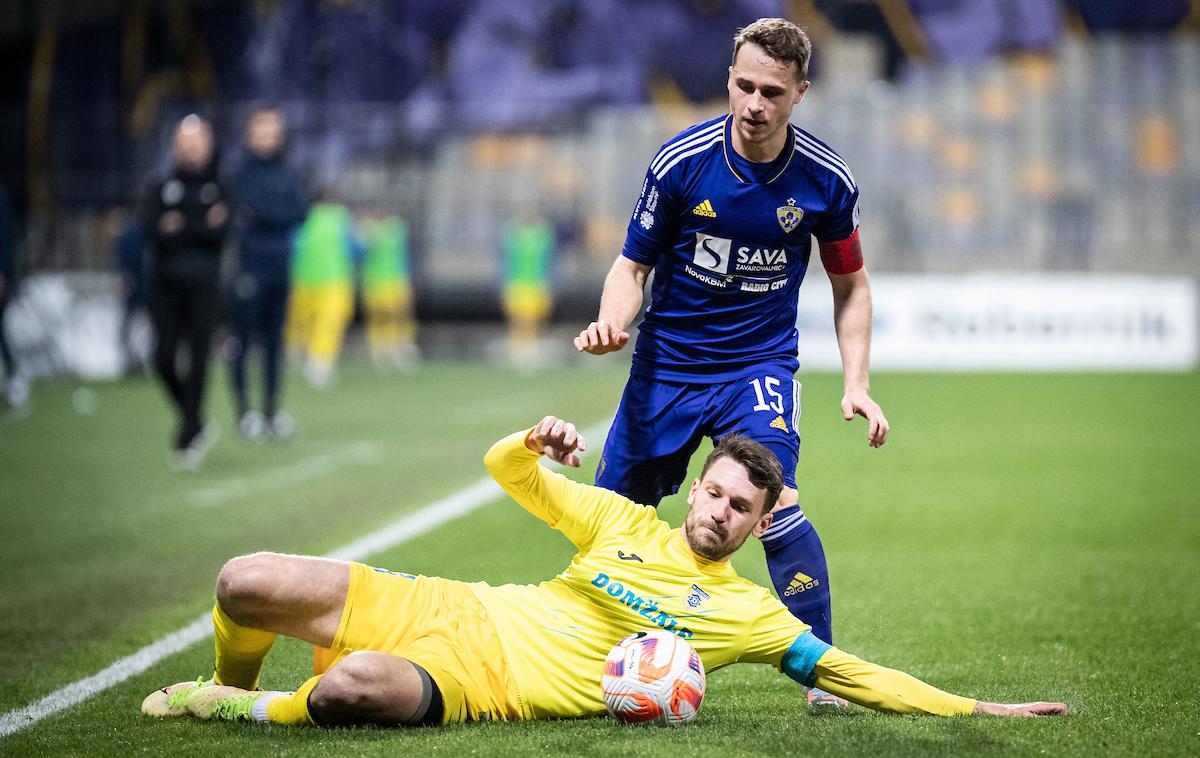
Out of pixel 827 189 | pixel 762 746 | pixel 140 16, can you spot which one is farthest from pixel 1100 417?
pixel 140 16

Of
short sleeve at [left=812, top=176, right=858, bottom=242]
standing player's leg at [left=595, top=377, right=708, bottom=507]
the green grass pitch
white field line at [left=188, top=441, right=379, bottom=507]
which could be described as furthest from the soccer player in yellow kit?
white field line at [left=188, top=441, right=379, bottom=507]

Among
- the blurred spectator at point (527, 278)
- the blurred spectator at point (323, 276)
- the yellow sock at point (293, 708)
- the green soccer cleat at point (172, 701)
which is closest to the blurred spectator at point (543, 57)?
the blurred spectator at point (527, 278)

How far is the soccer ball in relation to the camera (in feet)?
14.8

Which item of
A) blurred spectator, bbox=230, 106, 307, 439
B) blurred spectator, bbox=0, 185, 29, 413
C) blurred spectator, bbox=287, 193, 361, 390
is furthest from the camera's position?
blurred spectator, bbox=287, 193, 361, 390

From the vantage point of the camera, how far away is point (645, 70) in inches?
1194

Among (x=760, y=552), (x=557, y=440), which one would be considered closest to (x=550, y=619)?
(x=557, y=440)

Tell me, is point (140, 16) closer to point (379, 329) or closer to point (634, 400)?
point (379, 329)

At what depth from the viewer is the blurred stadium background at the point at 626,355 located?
19.6 ft

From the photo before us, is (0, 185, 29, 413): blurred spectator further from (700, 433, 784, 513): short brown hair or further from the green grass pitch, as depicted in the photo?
(700, 433, 784, 513): short brown hair

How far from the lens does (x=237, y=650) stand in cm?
473

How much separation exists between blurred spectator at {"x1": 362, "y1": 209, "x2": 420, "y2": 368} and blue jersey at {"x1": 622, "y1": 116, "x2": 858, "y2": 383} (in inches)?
777

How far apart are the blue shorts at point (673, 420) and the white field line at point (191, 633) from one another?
189 centimetres

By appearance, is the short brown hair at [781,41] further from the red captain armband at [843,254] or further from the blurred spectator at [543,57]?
the blurred spectator at [543,57]

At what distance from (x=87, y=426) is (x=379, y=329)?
11188mm
